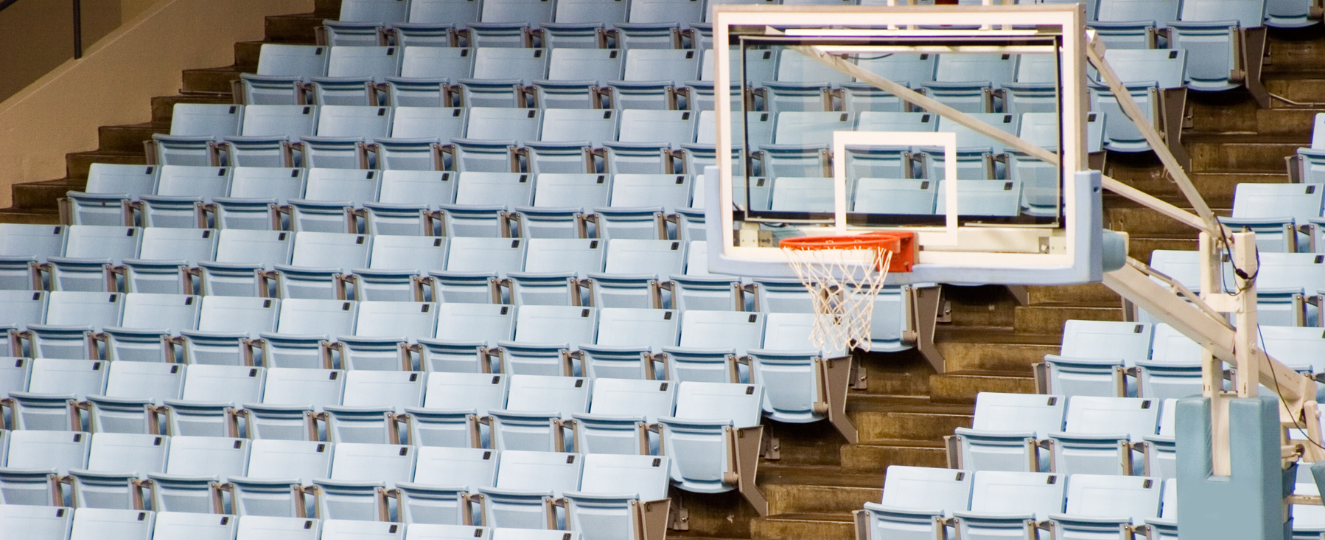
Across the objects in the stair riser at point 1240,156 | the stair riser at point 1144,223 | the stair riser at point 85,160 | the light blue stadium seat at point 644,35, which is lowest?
the stair riser at point 1144,223

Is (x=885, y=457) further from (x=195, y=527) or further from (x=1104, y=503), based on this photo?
(x=195, y=527)

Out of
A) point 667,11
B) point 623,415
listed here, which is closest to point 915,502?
point 623,415

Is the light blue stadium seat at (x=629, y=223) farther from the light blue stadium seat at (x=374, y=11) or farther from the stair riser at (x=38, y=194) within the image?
the stair riser at (x=38, y=194)

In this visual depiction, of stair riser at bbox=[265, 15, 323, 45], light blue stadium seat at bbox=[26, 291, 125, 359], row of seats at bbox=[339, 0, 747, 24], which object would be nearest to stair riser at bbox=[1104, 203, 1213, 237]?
row of seats at bbox=[339, 0, 747, 24]

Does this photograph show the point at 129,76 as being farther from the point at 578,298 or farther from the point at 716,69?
the point at 716,69

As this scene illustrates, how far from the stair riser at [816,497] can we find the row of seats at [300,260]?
73 centimetres

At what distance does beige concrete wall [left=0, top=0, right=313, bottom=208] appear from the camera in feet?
18.9

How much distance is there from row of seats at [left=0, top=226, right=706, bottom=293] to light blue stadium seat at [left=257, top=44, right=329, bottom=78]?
38.0 inches

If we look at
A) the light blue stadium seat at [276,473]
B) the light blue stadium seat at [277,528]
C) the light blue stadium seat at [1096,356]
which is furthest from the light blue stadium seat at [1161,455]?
the light blue stadium seat at [276,473]

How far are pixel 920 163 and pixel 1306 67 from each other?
300 centimetres

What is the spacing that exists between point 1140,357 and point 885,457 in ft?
2.15

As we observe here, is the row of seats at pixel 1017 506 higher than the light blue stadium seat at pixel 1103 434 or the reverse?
the reverse

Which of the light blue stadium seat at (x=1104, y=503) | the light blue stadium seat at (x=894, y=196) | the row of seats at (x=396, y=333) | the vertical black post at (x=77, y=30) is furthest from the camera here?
the vertical black post at (x=77, y=30)

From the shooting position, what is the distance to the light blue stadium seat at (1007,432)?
356 centimetres
